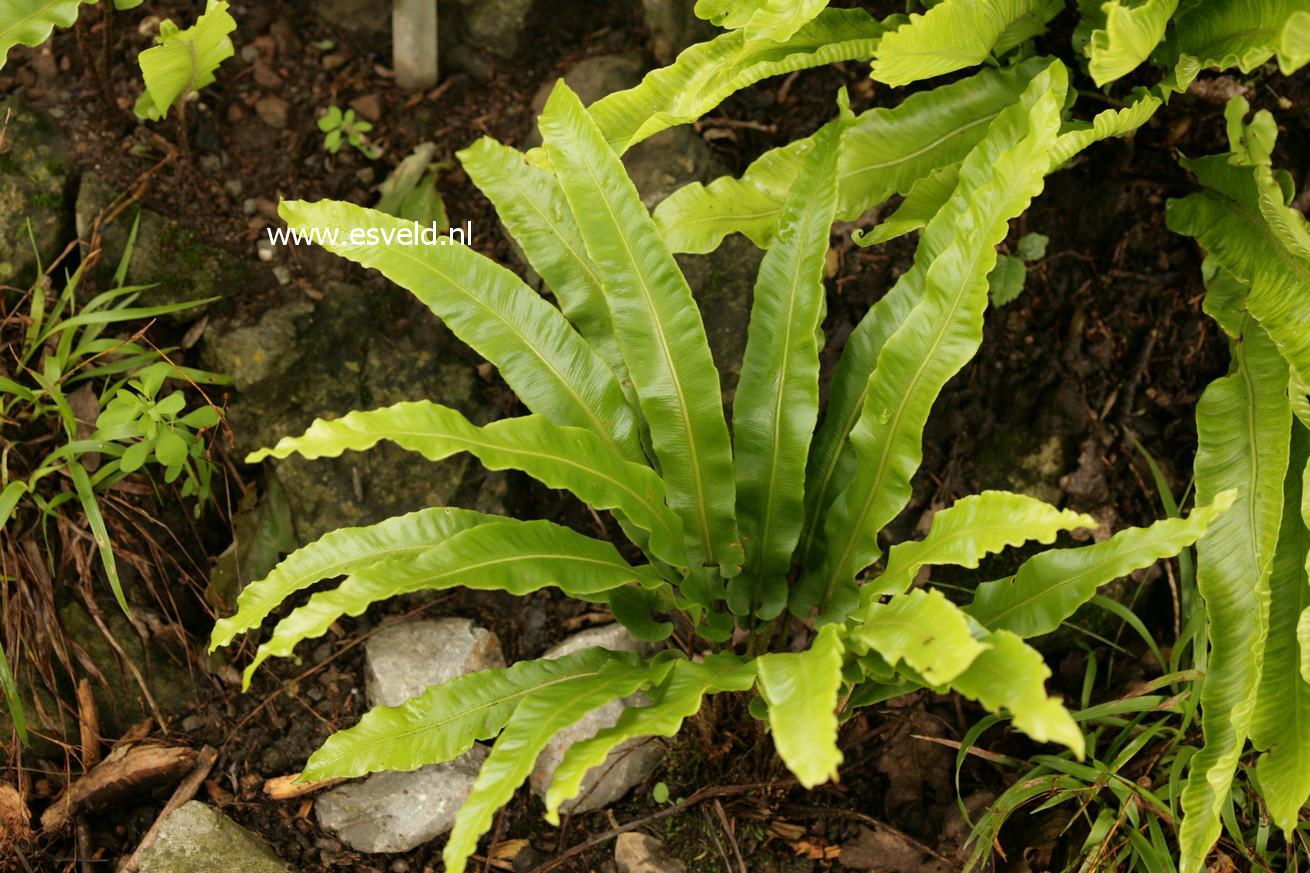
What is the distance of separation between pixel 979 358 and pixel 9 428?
2300 millimetres

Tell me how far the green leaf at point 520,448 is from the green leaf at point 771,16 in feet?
2.59

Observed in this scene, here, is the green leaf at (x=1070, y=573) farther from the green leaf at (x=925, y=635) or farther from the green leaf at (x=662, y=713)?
the green leaf at (x=662, y=713)

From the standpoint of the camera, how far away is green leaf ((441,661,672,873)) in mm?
1462

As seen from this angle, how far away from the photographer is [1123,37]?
161cm

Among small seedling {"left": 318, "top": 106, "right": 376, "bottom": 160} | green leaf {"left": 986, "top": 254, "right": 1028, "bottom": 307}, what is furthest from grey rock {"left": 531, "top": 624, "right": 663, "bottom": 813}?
small seedling {"left": 318, "top": 106, "right": 376, "bottom": 160}

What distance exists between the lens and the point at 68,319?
2.32 metres

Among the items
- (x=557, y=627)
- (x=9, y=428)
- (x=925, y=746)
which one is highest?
(x=9, y=428)

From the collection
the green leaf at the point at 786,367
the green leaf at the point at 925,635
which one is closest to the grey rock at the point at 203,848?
the green leaf at the point at 786,367

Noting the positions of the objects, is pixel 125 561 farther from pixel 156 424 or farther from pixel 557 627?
pixel 557 627

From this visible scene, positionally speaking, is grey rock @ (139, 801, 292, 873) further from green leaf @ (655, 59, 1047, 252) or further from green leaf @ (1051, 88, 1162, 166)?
green leaf @ (1051, 88, 1162, 166)

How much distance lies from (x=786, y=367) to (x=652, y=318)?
0.27 meters

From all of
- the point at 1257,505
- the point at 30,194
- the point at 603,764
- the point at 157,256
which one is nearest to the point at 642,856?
the point at 603,764

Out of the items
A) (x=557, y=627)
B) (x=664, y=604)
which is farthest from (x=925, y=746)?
(x=557, y=627)

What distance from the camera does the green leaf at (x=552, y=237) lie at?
1989mm
